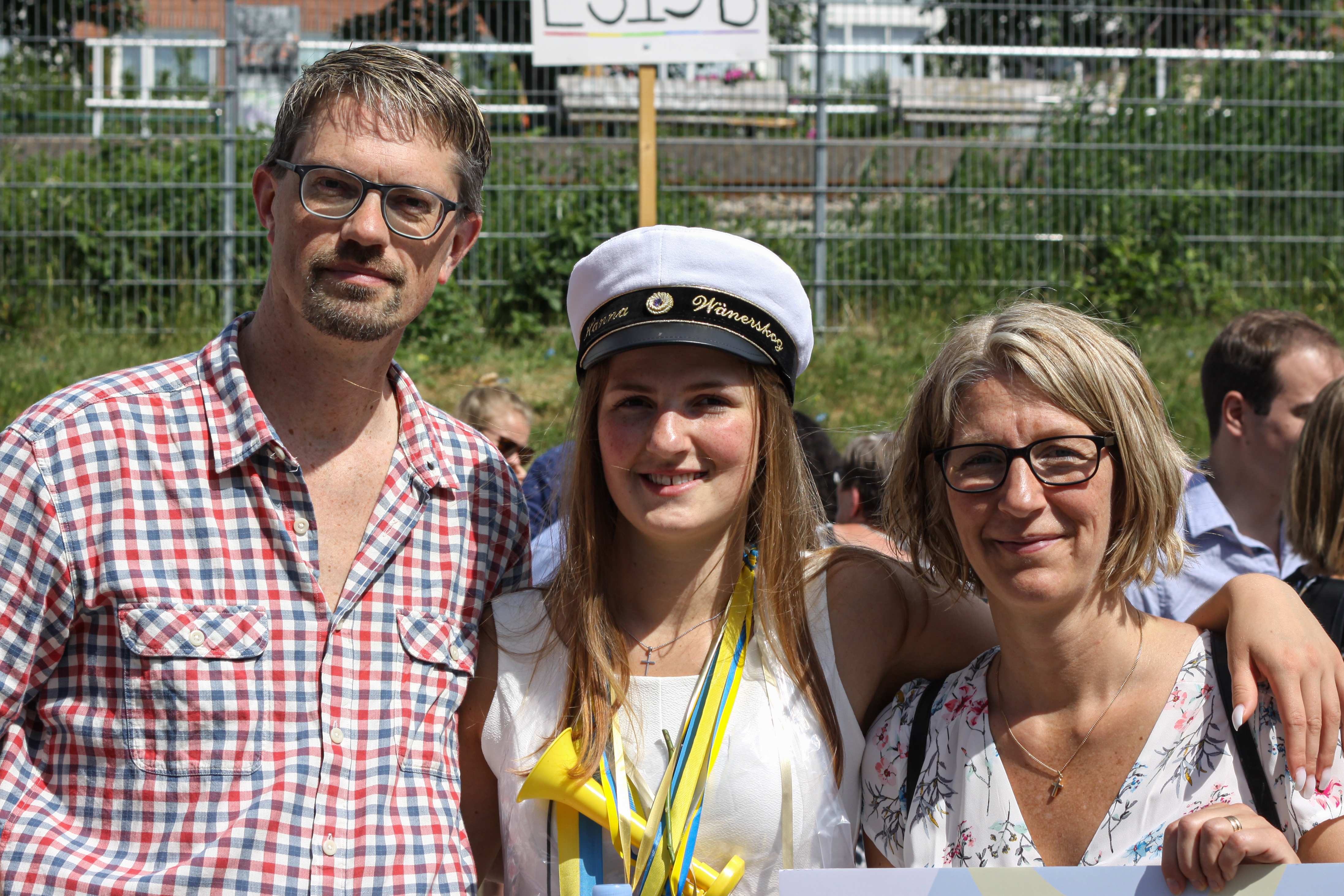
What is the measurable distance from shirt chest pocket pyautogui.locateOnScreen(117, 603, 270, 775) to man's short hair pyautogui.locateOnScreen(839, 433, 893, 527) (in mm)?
1913

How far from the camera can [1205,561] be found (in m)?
3.50

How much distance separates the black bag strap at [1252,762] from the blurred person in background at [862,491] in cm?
114

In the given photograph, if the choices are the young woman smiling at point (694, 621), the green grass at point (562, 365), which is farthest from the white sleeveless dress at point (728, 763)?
the green grass at point (562, 365)

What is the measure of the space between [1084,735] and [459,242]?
4.95 feet

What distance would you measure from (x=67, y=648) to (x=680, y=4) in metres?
3.63

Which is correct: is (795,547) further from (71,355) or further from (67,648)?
(71,355)

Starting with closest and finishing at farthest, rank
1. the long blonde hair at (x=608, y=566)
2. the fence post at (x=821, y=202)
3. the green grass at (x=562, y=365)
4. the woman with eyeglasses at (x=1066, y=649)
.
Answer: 1. the woman with eyeglasses at (x=1066, y=649)
2. the long blonde hair at (x=608, y=566)
3. the green grass at (x=562, y=365)
4. the fence post at (x=821, y=202)

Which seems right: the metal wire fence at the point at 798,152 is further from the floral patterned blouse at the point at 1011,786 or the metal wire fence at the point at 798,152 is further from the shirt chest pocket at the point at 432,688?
the floral patterned blouse at the point at 1011,786

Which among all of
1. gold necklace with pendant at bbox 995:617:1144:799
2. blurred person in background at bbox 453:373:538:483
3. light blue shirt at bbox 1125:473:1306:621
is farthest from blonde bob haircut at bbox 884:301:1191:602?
blurred person in background at bbox 453:373:538:483

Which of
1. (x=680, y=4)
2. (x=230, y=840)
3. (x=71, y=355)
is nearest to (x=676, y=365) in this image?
(x=230, y=840)

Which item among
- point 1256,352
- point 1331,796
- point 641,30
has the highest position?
point 641,30

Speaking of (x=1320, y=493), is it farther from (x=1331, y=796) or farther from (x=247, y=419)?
(x=247, y=419)

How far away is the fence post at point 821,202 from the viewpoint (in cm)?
748

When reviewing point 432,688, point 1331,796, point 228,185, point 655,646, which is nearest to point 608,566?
point 655,646
